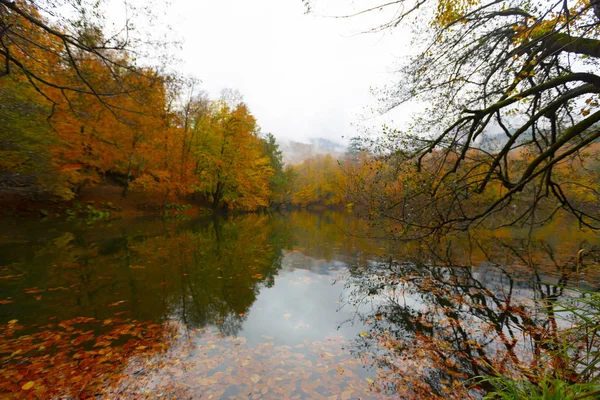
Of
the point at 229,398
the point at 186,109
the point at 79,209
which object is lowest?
the point at 229,398

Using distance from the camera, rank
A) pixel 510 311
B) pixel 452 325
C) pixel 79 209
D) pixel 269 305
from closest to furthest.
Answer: pixel 452 325 → pixel 510 311 → pixel 269 305 → pixel 79 209

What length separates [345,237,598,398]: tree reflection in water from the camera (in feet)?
10.6

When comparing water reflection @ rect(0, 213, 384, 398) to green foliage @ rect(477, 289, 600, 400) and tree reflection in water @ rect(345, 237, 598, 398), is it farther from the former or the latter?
green foliage @ rect(477, 289, 600, 400)

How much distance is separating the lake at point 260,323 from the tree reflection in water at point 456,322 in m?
0.03

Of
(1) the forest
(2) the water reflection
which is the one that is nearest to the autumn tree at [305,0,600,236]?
(1) the forest

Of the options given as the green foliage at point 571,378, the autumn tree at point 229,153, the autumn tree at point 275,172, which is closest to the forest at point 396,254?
the green foliage at point 571,378

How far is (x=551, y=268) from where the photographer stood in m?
8.50

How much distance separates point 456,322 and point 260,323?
143 inches

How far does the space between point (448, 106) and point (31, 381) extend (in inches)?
326

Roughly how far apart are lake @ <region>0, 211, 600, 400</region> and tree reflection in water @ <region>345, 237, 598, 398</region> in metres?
0.03

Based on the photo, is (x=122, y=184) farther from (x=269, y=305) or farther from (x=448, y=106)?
(x=448, y=106)

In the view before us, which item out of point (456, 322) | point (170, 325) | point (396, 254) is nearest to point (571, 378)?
point (456, 322)

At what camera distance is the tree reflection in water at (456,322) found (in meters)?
3.24

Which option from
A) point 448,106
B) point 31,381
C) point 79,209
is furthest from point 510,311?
point 79,209
